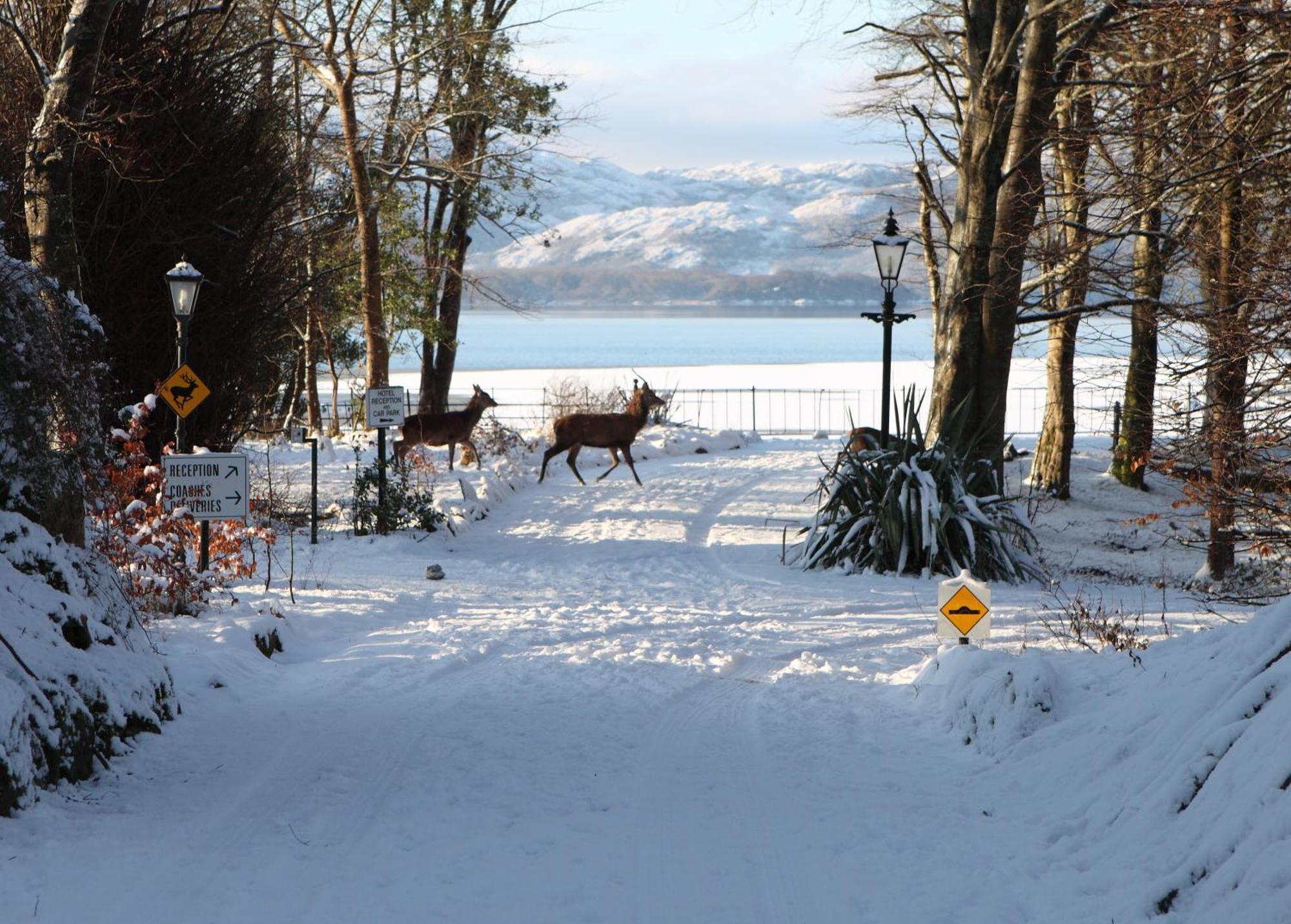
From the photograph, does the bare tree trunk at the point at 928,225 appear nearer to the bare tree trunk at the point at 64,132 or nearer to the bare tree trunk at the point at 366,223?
the bare tree trunk at the point at 366,223

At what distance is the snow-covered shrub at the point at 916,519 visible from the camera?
12.9 m

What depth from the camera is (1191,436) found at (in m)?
10.4

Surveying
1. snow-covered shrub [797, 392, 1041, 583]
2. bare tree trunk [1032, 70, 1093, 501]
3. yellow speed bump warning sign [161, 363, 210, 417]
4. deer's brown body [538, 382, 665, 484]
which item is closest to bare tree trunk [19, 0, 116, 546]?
yellow speed bump warning sign [161, 363, 210, 417]

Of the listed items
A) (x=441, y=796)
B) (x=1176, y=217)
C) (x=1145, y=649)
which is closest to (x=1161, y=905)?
(x=441, y=796)

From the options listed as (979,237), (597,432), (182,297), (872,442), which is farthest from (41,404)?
(597,432)

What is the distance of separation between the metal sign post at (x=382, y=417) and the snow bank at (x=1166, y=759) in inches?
373

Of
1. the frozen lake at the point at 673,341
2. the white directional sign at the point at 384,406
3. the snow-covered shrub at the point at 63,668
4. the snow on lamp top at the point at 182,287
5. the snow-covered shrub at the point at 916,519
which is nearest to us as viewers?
the snow-covered shrub at the point at 63,668

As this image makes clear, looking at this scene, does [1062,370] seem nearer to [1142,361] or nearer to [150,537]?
[1142,361]

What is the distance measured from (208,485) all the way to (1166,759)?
8061 millimetres

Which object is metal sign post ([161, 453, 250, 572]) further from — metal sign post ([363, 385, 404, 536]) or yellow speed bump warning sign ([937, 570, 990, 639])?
yellow speed bump warning sign ([937, 570, 990, 639])

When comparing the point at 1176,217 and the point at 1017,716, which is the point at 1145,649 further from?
the point at 1176,217

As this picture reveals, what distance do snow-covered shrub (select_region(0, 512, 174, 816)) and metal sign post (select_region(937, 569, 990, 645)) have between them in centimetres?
510

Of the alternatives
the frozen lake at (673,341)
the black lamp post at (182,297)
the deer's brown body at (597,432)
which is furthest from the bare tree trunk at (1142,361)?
the frozen lake at (673,341)

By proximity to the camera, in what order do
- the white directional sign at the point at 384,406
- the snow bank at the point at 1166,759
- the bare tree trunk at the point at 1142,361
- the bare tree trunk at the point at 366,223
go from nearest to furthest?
the snow bank at the point at 1166,759 < the bare tree trunk at the point at 1142,361 < the white directional sign at the point at 384,406 < the bare tree trunk at the point at 366,223
